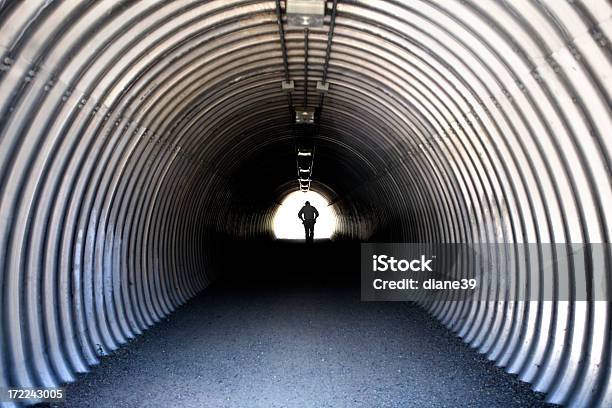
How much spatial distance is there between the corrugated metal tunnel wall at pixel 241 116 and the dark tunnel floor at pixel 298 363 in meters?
0.36

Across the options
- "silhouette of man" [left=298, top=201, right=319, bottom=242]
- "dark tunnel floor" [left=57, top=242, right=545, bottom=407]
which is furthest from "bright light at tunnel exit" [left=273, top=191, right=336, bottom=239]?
"dark tunnel floor" [left=57, top=242, right=545, bottom=407]

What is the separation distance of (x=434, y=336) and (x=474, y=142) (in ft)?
8.99

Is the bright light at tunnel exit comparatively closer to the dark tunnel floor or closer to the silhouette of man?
the silhouette of man

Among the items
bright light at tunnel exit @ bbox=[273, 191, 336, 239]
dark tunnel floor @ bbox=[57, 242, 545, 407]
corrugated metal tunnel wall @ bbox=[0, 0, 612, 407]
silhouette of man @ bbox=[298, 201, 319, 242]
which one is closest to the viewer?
corrugated metal tunnel wall @ bbox=[0, 0, 612, 407]

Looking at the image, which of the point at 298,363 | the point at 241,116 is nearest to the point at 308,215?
the point at 241,116

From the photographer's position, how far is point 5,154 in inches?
185

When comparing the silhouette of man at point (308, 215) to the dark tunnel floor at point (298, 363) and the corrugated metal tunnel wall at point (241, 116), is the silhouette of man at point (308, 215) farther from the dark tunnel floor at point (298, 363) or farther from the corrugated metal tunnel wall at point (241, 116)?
the corrugated metal tunnel wall at point (241, 116)

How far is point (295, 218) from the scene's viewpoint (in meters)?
42.6

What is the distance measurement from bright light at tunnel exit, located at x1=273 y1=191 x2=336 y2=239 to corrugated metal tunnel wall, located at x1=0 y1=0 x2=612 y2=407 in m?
27.1

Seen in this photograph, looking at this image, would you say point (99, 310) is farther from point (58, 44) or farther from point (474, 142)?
point (474, 142)

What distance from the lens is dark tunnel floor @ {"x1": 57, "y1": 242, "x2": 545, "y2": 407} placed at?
5.28m

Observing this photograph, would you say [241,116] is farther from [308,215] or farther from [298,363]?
[308,215]

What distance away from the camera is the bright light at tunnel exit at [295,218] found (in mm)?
37406

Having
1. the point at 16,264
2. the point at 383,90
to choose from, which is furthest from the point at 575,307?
the point at 16,264
